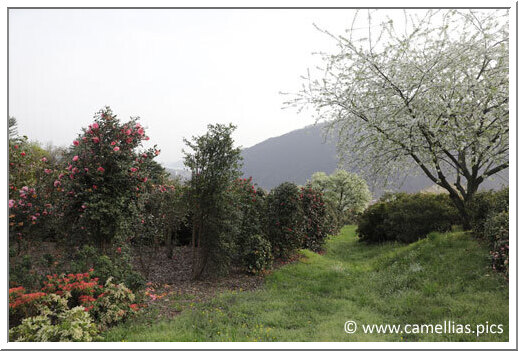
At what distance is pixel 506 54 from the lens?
579cm

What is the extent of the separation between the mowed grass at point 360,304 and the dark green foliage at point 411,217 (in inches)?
84.9

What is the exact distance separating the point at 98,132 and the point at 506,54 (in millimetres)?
7850

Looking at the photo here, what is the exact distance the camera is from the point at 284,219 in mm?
9492

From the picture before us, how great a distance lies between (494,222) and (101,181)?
7586 millimetres

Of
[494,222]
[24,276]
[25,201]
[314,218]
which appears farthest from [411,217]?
[25,201]

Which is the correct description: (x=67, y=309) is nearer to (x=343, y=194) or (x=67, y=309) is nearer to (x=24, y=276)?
(x=24, y=276)

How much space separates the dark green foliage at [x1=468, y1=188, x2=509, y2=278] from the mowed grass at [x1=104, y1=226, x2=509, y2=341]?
250 millimetres

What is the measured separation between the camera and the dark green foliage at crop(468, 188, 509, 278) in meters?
5.24

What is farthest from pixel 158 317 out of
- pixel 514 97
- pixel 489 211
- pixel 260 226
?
pixel 489 211

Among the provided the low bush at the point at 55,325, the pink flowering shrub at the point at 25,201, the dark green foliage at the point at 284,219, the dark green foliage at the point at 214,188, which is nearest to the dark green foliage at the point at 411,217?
the dark green foliage at the point at 284,219

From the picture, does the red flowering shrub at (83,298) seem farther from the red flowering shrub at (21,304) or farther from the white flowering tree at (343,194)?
the white flowering tree at (343,194)

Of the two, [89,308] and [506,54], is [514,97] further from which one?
[89,308]

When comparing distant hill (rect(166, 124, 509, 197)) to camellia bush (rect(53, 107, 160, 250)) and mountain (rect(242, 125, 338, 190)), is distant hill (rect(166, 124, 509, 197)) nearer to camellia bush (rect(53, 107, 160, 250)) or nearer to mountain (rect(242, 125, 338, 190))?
mountain (rect(242, 125, 338, 190))

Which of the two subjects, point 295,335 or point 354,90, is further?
point 354,90
